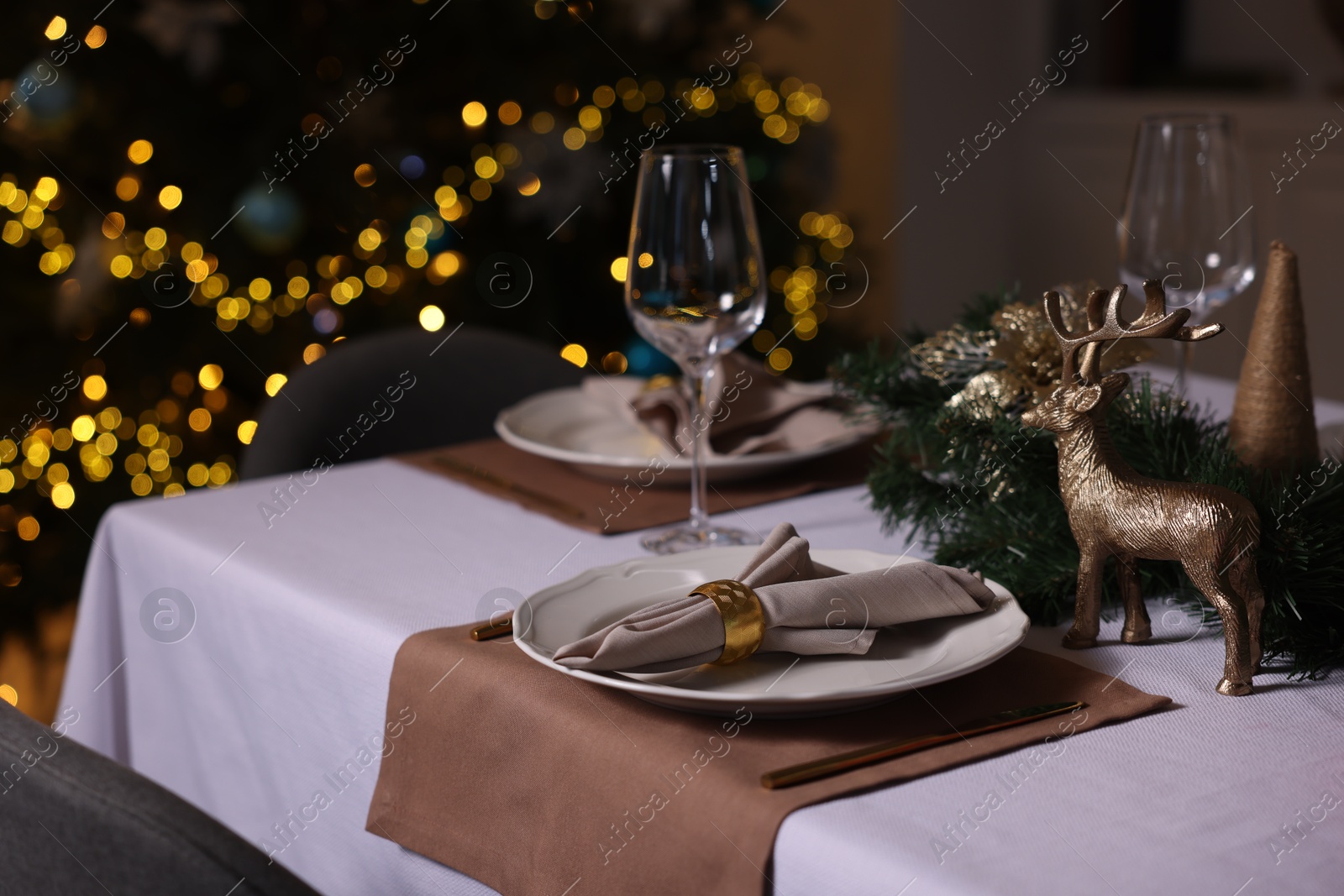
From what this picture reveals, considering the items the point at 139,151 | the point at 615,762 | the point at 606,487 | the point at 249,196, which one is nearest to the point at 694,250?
the point at 606,487

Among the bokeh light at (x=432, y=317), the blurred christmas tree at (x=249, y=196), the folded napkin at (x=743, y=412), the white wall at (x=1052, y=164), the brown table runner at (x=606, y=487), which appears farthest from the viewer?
the white wall at (x=1052, y=164)

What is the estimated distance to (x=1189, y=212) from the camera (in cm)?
90

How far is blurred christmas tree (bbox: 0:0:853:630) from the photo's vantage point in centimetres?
194

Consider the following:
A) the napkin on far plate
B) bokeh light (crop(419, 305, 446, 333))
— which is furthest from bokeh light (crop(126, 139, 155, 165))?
the napkin on far plate

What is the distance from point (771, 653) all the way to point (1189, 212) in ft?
1.58

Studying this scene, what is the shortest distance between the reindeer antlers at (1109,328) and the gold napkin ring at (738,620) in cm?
20

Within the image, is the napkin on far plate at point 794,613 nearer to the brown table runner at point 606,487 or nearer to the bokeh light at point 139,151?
the brown table runner at point 606,487

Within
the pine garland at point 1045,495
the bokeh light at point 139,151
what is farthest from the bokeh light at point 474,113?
the pine garland at point 1045,495

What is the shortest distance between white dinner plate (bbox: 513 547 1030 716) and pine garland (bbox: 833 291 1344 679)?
83 millimetres

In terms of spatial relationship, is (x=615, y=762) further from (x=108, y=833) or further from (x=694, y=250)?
(x=694, y=250)

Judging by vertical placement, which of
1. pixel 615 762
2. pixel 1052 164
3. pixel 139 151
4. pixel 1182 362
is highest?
pixel 139 151

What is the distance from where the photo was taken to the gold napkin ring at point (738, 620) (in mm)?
619

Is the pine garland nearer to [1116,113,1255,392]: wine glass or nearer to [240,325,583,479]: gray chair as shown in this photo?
[1116,113,1255,392]: wine glass

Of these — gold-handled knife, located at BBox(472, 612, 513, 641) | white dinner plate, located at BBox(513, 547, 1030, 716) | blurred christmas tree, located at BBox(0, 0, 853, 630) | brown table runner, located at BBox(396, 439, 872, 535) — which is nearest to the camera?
white dinner plate, located at BBox(513, 547, 1030, 716)
